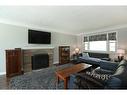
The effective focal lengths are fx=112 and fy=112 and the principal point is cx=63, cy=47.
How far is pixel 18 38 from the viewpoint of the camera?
5383 mm

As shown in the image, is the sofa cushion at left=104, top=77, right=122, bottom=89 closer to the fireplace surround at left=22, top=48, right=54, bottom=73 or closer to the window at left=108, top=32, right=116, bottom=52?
the fireplace surround at left=22, top=48, right=54, bottom=73

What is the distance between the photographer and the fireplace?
5.75 m

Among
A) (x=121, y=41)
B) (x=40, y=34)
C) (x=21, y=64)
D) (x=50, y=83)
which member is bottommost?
(x=50, y=83)

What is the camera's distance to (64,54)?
25.2ft

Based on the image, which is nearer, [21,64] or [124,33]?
[21,64]

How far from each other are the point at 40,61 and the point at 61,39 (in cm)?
241

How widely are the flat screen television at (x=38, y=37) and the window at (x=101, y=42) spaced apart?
3.09 meters

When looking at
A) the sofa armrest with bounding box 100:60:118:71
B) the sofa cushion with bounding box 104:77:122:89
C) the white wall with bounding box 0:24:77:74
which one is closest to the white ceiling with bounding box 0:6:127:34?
the white wall with bounding box 0:24:77:74

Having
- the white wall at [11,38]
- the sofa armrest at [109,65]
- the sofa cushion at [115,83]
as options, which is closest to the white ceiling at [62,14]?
the white wall at [11,38]

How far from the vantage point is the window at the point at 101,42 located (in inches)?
255

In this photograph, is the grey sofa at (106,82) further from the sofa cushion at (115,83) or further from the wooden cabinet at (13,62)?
the wooden cabinet at (13,62)
